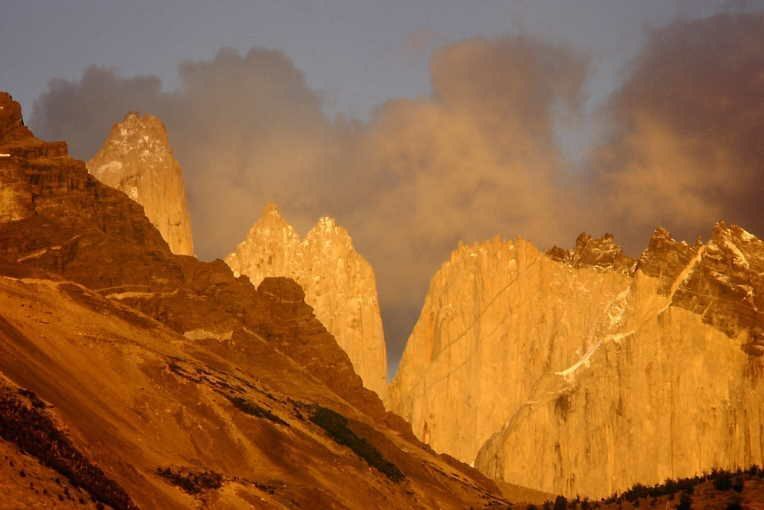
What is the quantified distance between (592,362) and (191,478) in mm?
58652

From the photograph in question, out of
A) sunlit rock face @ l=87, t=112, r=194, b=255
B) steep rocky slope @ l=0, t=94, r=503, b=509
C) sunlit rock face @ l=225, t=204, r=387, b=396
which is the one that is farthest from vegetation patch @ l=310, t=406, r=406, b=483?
sunlit rock face @ l=225, t=204, r=387, b=396

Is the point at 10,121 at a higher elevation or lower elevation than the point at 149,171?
lower

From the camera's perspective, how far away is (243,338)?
84438 mm

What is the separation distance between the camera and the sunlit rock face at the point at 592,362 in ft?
333

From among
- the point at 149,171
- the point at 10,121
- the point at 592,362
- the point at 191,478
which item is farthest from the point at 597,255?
the point at 191,478

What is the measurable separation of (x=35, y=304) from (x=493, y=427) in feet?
176

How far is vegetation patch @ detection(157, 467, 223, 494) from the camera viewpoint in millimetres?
50219

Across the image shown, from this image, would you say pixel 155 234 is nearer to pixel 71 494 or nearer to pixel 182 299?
pixel 182 299

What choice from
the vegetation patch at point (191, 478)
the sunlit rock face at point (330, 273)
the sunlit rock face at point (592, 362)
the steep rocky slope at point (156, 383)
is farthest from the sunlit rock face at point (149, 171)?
the vegetation patch at point (191, 478)

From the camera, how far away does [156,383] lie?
63.3 m

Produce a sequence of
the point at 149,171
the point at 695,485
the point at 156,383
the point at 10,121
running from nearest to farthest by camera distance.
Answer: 1. the point at 695,485
2. the point at 156,383
3. the point at 10,121
4. the point at 149,171

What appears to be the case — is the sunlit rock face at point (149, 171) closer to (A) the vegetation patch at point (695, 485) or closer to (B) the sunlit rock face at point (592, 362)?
(B) the sunlit rock face at point (592, 362)

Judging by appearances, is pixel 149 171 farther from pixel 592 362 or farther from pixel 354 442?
pixel 354 442

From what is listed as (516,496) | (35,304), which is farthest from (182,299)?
(516,496)
